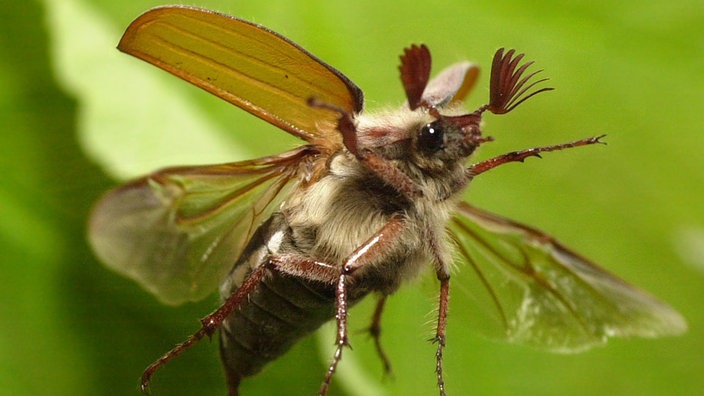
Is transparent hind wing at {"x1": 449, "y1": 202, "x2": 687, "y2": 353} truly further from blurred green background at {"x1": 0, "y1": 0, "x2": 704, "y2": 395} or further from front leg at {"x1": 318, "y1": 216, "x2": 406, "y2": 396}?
front leg at {"x1": 318, "y1": 216, "x2": 406, "y2": 396}

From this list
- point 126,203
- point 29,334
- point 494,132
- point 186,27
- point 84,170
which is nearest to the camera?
point 186,27

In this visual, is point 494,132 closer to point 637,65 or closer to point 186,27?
point 637,65

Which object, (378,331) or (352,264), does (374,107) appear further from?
(378,331)

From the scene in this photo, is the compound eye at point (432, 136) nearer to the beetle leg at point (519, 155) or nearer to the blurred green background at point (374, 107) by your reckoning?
the beetle leg at point (519, 155)

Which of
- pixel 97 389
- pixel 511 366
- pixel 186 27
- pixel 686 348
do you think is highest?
pixel 186 27

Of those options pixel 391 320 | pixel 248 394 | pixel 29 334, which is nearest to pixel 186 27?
pixel 29 334

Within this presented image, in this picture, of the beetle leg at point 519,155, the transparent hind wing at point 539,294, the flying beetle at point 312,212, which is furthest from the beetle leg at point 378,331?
the beetle leg at point 519,155
